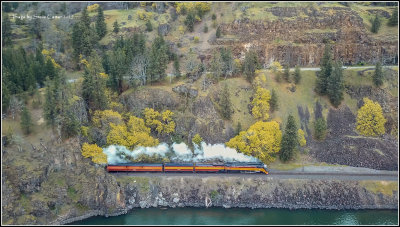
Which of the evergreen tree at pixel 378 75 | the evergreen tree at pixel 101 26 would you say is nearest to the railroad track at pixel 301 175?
the evergreen tree at pixel 378 75

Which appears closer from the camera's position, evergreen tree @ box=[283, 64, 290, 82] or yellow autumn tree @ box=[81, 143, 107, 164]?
yellow autumn tree @ box=[81, 143, 107, 164]

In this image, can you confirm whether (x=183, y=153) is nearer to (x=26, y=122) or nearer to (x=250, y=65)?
(x=250, y=65)

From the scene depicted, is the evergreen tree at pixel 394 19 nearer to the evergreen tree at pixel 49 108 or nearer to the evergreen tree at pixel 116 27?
the evergreen tree at pixel 116 27

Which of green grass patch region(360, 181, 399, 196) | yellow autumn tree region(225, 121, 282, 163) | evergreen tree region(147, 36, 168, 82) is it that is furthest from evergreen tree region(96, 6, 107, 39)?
green grass patch region(360, 181, 399, 196)

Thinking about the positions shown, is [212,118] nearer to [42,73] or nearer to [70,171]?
[70,171]

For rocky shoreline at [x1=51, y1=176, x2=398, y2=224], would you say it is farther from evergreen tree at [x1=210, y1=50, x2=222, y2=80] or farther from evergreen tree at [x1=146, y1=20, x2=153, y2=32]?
evergreen tree at [x1=146, y1=20, x2=153, y2=32]
